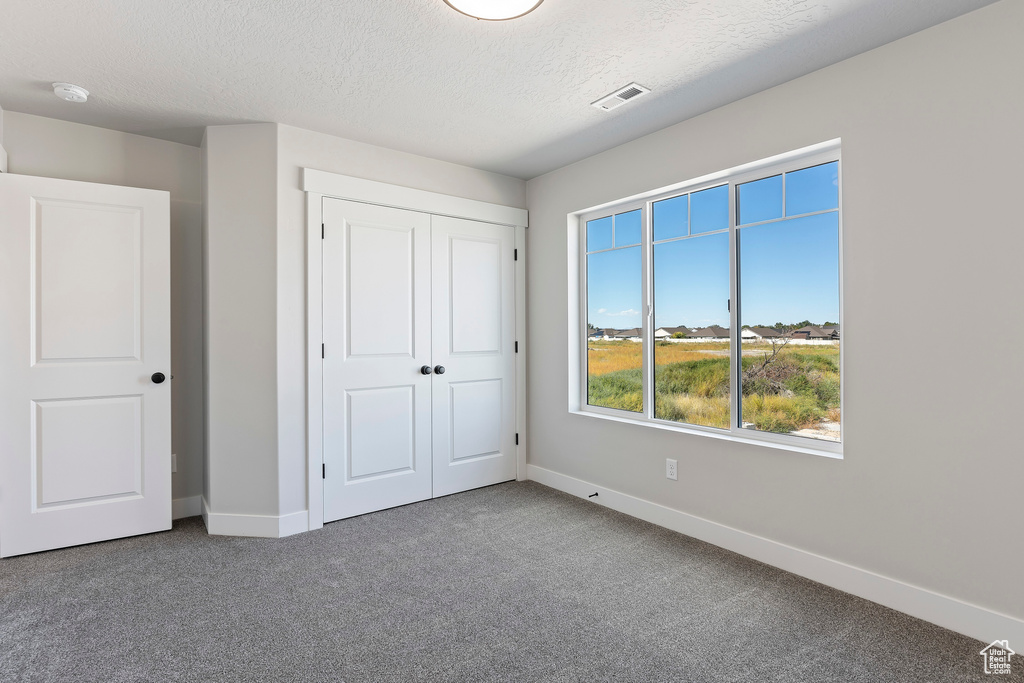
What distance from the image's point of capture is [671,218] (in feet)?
11.0

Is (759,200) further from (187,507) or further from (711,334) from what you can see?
(187,507)

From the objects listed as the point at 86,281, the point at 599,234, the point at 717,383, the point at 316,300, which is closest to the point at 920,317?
the point at 717,383

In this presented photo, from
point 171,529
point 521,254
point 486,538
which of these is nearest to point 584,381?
point 521,254

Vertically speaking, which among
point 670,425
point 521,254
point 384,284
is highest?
point 521,254

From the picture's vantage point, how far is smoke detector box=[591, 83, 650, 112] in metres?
2.66

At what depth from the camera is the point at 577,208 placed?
3.84 metres

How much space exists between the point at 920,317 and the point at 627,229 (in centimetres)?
186

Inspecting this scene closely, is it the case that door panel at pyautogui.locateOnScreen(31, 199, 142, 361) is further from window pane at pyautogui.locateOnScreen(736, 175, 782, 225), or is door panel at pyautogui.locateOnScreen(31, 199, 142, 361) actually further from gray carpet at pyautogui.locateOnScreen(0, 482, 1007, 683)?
window pane at pyautogui.locateOnScreen(736, 175, 782, 225)

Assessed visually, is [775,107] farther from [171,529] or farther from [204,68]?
[171,529]

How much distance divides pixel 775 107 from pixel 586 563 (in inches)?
102

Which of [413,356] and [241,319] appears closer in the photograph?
[241,319]

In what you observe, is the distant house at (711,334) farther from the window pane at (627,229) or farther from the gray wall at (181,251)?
the gray wall at (181,251)

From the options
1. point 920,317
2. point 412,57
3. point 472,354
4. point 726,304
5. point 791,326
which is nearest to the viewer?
point 920,317

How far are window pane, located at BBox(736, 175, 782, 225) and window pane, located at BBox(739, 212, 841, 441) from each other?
0.20 feet
